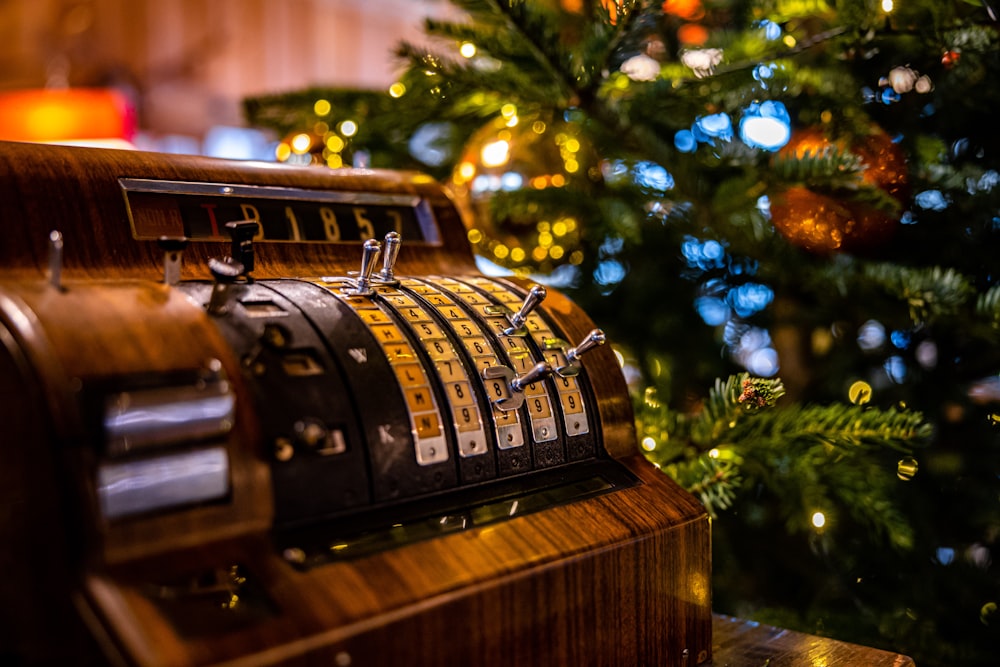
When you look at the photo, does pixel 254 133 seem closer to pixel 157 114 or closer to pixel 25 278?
pixel 157 114

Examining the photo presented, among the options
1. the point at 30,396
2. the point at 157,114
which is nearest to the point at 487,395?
the point at 30,396

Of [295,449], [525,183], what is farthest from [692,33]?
[295,449]

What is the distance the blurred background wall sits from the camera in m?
3.90

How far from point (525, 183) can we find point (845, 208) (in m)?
0.51

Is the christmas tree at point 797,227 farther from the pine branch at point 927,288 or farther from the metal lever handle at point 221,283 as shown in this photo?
the metal lever handle at point 221,283

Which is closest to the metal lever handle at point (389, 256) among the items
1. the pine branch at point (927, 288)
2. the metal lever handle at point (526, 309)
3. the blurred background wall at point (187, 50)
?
the metal lever handle at point (526, 309)

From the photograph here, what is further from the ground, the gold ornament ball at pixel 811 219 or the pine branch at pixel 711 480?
the gold ornament ball at pixel 811 219

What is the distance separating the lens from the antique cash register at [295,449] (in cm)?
57

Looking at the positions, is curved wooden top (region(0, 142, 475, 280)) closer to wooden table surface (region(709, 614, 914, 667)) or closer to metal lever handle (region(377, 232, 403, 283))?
metal lever handle (region(377, 232, 403, 283))

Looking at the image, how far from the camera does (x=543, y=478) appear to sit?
2.81ft

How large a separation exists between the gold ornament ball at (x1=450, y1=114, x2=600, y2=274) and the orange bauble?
1.13 ft

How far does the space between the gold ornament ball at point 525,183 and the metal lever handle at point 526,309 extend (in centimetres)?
49

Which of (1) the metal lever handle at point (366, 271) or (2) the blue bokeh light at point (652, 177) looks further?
(2) the blue bokeh light at point (652, 177)

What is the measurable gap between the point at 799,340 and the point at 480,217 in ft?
2.36
